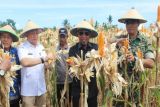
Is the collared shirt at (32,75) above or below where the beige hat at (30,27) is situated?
below

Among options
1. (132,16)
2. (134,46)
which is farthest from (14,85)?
(132,16)

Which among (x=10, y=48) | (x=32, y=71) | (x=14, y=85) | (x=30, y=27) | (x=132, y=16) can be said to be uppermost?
(x=132, y=16)

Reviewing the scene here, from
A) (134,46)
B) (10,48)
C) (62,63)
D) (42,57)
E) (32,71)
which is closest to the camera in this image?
(134,46)

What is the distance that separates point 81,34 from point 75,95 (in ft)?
2.39

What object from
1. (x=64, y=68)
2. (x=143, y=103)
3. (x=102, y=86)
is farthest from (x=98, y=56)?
(x=64, y=68)

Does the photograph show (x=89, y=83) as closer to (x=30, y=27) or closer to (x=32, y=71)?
(x=32, y=71)

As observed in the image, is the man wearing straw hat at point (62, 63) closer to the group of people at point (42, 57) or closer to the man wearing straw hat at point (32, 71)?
the group of people at point (42, 57)

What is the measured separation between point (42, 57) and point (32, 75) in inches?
14.2

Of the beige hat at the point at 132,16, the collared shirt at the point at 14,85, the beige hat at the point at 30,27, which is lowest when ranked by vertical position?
the collared shirt at the point at 14,85

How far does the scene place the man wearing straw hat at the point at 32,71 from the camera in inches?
210

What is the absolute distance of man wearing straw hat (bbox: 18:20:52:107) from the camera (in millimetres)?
5335

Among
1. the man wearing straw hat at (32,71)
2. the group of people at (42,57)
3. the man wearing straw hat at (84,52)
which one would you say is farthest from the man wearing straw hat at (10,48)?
the man wearing straw hat at (84,52)

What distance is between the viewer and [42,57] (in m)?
5.20

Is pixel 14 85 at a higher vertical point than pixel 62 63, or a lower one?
lower
